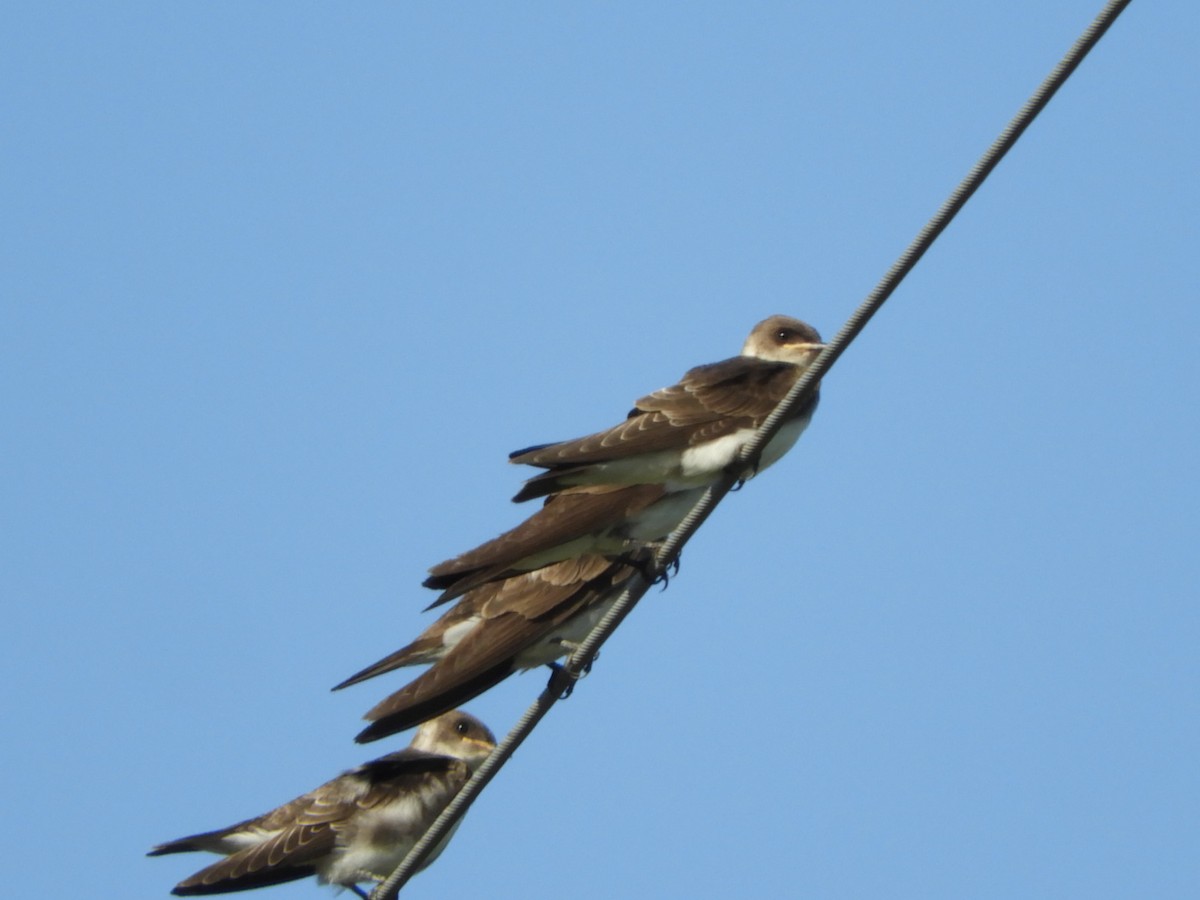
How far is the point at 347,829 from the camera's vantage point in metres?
9.35

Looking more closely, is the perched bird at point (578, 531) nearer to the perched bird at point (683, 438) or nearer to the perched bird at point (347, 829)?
the perched bird at point (683, 438)

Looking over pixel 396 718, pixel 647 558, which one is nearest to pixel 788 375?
pixel 647 558

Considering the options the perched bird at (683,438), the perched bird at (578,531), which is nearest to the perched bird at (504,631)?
the perched bird at (578,531)

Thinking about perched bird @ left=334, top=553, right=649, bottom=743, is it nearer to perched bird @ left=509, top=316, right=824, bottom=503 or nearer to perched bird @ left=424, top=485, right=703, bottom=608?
perched bird @ left=424, top=485, right=703, bottom=608

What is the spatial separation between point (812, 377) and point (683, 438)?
2111mm

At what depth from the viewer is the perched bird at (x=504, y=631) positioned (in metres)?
8.52

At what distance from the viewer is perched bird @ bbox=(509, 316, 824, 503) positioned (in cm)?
801

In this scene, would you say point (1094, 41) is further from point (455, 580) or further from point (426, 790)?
point (426, 790)

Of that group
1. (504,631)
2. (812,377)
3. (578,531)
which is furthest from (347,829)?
(812,377)

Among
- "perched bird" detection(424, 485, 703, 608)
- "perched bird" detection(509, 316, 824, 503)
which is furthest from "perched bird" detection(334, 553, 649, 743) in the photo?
"perched bird" detection(509, 316, 824, 503)

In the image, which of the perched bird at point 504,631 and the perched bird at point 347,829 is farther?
the perched bird at point 347,829

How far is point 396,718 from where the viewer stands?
8.02 m

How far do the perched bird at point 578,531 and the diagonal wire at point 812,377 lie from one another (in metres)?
0.30

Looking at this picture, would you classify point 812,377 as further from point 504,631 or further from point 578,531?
point 504,631
